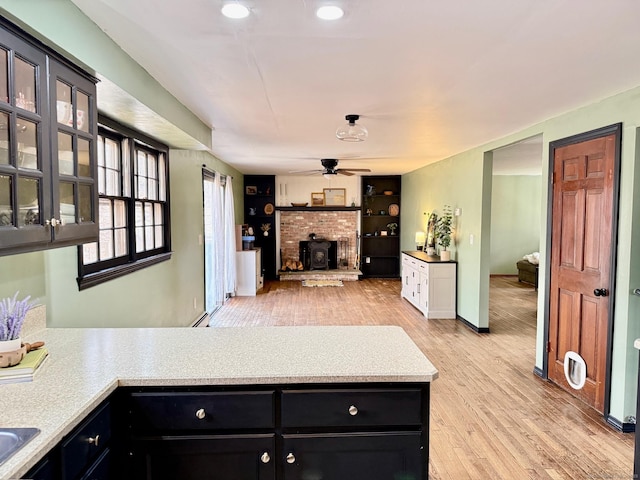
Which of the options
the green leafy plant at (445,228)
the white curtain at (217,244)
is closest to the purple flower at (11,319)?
the white curtain at (217,244)

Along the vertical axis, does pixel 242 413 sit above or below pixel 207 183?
below

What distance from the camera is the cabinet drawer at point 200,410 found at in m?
1.54

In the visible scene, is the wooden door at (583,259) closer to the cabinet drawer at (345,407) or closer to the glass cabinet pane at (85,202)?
the cabinet drawer at (345,407)

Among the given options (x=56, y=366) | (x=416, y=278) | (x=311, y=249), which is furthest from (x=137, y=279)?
(x=311, y=249)

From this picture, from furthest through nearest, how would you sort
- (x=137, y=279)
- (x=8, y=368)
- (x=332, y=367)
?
(x=137, y=279), (x=332, y=367), (x=8, y=368)

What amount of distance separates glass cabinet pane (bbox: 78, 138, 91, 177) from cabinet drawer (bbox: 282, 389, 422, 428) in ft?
4.18

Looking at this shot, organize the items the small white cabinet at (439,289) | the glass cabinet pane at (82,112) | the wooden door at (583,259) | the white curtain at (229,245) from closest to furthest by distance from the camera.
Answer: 1. the glass cabinet pane at (82,112)
2. the wooden door at (583,259)
3. the small white cabinet at (439,289)
4. the white curtain at (229,245)

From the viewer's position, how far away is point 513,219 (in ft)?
30.7

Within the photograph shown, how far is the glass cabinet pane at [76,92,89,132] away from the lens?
5.64 ft

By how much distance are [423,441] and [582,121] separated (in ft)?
9.45

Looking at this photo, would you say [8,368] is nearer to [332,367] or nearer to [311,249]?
[332,367]

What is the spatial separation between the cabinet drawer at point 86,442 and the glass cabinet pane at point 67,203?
29.5 inches

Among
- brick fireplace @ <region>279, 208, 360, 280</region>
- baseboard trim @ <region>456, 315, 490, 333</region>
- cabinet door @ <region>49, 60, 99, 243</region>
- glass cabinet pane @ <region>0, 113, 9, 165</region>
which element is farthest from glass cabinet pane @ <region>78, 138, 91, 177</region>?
brick fireplace @ <region>279, 208, 360, 280</region>

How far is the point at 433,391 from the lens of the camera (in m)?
3.40
